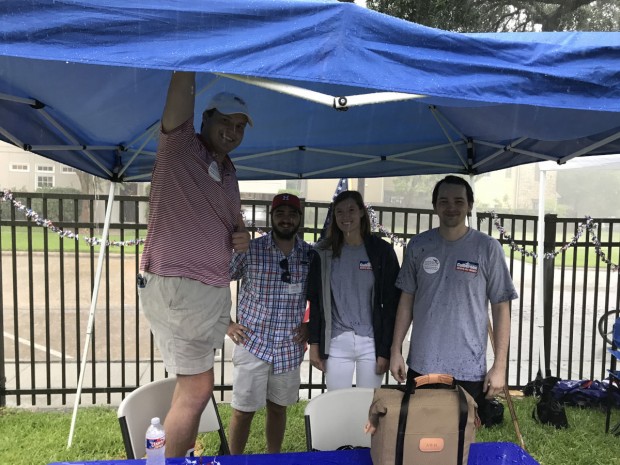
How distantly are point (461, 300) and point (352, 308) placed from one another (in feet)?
1.91

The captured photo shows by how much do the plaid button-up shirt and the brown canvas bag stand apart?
1.21m

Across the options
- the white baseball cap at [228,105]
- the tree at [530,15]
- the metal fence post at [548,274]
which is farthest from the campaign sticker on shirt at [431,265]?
the tree at [530,15]

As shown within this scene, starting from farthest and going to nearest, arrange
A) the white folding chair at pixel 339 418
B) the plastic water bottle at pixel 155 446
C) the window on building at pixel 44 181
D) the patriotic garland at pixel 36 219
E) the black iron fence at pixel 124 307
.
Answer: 1. the window on building at pixel 44 181
2. the black iron fence at pixel 124 307
3. the patriotic garland at pixel 36 219
4. the white folding chair at pixel 339 418
5. the plastic water bottle at pixel 155 446

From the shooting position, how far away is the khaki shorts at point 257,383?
2.56m

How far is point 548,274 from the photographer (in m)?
4.75

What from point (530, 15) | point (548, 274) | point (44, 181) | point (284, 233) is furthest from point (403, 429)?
point (44, 181)

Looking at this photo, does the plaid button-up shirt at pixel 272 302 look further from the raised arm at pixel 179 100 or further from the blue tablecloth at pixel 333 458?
the raised arm at pixel 179 100

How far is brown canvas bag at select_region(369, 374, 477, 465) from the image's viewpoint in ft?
4.53

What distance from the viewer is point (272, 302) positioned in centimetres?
258

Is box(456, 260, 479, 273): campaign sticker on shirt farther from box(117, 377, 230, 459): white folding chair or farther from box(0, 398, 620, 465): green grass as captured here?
box(0, 398, 620, 465): green grass

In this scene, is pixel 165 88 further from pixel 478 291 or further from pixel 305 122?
pixel 478 291

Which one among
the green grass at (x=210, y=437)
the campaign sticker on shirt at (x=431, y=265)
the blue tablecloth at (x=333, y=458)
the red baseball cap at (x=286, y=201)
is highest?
the red baseball cap at (x=286, y=201)

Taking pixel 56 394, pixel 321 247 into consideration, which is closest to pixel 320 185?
pixel 56 394

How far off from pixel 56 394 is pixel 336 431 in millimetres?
3413
